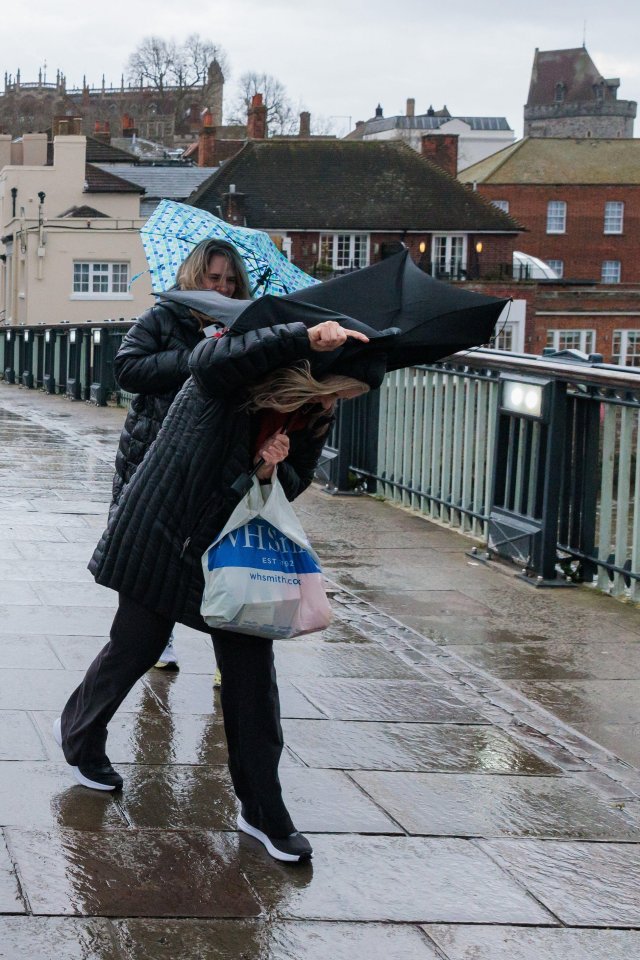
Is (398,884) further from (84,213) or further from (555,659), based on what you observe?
(84,213)

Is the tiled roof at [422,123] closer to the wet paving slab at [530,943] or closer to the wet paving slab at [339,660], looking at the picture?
the wet paving slab at [339,660]

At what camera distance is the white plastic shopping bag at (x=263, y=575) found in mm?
3971

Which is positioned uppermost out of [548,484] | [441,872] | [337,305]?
[337,305]

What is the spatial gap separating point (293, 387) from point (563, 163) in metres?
81.8

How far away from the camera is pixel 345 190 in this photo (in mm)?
64375

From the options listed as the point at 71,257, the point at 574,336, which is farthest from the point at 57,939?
the point at 574,336

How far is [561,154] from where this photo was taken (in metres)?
83.2

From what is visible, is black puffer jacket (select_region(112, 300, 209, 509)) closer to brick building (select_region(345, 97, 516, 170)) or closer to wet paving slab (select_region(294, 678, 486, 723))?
wet paving slab (select_region(294, 678, 486, 723))

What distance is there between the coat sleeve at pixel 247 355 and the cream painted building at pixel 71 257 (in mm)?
48074

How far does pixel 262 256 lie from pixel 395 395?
4.54m

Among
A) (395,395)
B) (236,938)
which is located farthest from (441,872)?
(395,395)

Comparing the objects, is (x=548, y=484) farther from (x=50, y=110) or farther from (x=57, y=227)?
(x=50, y=110)

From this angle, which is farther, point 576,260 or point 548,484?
point 576,260

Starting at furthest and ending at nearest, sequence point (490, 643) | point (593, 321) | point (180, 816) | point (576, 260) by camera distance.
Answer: point (576, 260) → point (593, 321) → point (490, 643) → point (180, 816)
